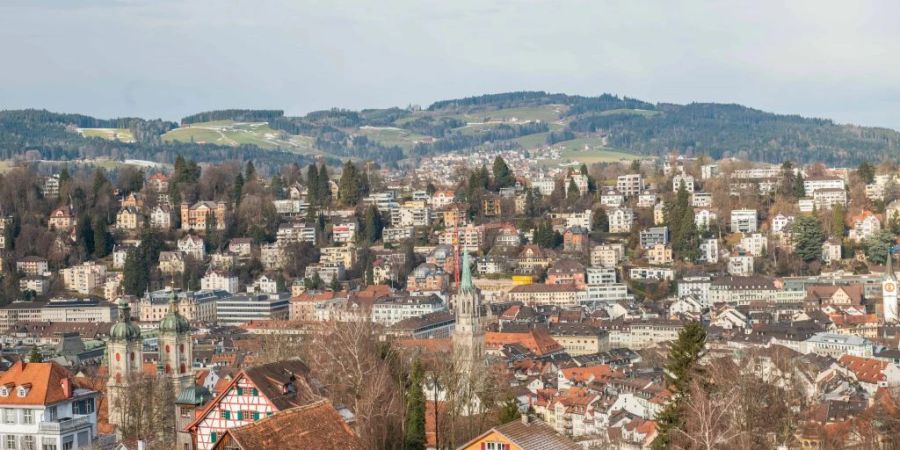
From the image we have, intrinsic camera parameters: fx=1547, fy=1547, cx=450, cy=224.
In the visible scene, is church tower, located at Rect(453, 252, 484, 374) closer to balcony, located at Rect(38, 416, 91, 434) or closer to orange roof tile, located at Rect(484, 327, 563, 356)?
orange roof tile, located at Rect(484, 327, 563, 356)

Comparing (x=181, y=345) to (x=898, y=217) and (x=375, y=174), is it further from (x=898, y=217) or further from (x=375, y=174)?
(x=375, y=174)

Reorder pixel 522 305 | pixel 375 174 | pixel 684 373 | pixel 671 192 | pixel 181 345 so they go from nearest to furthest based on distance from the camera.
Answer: pixel 684 373, pixel 181 345, pixel 522 305, pixel 671 192, pixel 375 174

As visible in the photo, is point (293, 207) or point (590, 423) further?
point (293, 207)

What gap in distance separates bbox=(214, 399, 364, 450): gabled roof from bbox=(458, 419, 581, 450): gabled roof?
3.13 metres

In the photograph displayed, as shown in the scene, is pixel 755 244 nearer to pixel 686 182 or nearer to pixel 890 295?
pixel 890 295

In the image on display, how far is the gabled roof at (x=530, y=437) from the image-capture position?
27.3 m

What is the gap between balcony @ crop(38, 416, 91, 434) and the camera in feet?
113

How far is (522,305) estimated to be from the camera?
103 meters

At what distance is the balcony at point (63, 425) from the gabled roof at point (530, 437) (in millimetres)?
11203

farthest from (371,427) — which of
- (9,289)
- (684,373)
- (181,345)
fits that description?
(9,289)

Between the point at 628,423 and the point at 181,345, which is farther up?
the point at 181,345

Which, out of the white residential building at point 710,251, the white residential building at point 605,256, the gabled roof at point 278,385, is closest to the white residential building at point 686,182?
the white residential building at point 710,251

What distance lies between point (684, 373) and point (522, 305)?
70222 mm

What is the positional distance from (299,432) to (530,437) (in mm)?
5541
